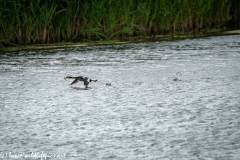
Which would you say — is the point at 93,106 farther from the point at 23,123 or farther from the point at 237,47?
the point at 237,47

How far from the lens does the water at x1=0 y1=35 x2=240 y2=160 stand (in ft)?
10.5

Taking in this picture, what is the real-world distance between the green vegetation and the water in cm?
147

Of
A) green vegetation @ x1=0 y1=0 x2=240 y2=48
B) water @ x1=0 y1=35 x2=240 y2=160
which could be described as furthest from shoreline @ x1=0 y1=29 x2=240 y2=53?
water @ x1=0 y1=35 x2=240 y2=160

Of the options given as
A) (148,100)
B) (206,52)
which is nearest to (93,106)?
(148,100)

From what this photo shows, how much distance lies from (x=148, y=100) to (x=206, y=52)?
3627 mm

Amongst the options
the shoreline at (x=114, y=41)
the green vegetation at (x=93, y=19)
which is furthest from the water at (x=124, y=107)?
the green vegetation at (x=93, y=19)

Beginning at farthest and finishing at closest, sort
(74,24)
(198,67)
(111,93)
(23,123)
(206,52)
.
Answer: (74,24) < (206,52) < (198,67) < (111,93) < (23,123)

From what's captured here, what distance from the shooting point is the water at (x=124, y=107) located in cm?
321

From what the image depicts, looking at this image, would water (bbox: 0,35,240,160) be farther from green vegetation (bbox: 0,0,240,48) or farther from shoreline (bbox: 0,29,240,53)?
green vegetation (bbox: 0,0,240,48)

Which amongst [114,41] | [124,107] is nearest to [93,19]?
[114,41]

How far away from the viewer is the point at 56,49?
358 inches

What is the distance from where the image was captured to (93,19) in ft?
32.3

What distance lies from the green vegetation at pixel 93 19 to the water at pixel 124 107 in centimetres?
147

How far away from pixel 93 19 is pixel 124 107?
561 centimetres
